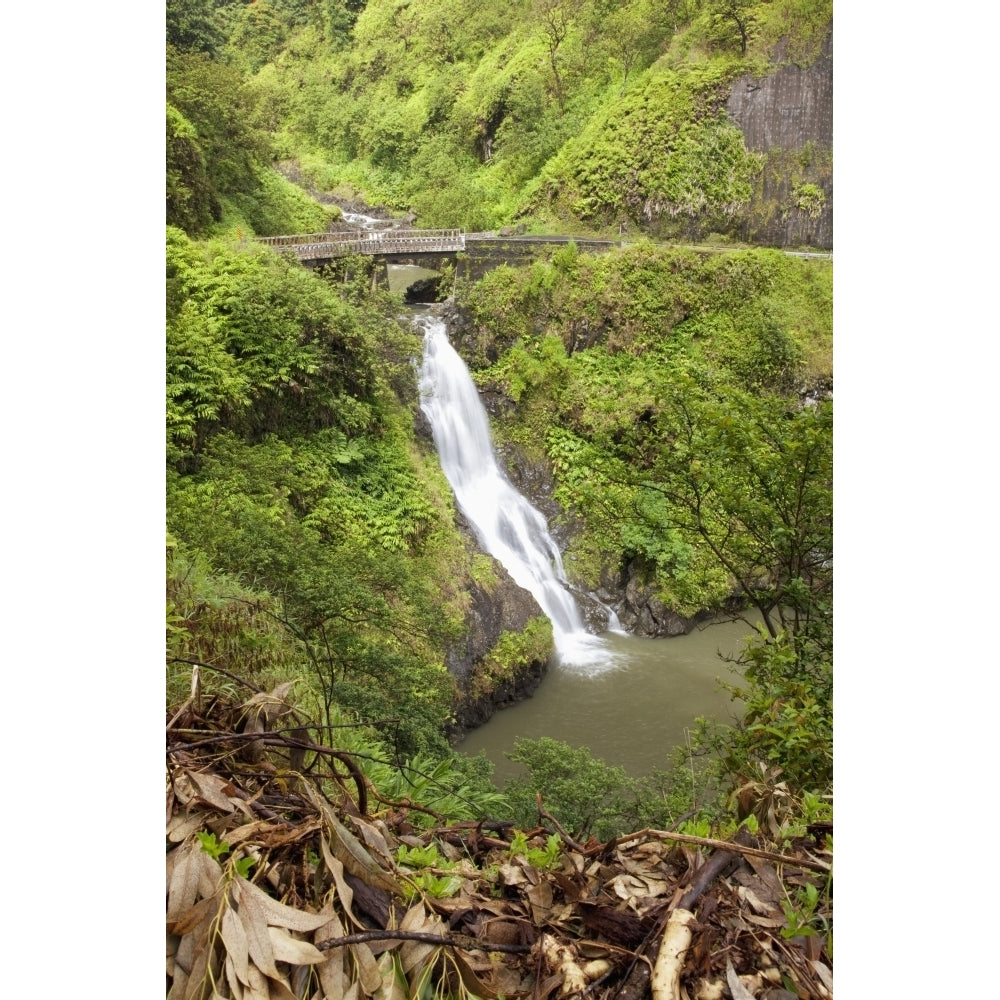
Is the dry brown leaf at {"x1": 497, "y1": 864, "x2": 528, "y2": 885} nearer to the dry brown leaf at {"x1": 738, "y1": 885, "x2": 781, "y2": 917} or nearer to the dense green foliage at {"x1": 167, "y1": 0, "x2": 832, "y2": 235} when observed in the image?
the dry brown leaf at {"x1": 738, "y1": 885, "x2": 781, "y2": 917}

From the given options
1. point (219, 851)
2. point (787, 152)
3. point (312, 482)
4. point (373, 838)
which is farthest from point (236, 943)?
point (787, 152)

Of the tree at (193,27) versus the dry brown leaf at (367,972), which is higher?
the tree at (193,27)

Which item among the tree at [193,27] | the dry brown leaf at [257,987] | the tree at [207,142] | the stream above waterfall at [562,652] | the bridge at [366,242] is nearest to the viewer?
the dry brown leaf at [257,987]

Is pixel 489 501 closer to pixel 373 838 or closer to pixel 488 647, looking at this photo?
pixel 488 647

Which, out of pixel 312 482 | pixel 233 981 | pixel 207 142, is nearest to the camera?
pixel 233 981

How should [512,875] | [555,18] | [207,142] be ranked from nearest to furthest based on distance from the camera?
[512,875]
[207,142]
[555,18]

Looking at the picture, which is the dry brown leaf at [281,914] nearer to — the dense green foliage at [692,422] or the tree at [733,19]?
the dense green foliage at [692,422]

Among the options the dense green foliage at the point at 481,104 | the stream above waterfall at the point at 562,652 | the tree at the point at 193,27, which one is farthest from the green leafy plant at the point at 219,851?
the tree at the point at 193,27
